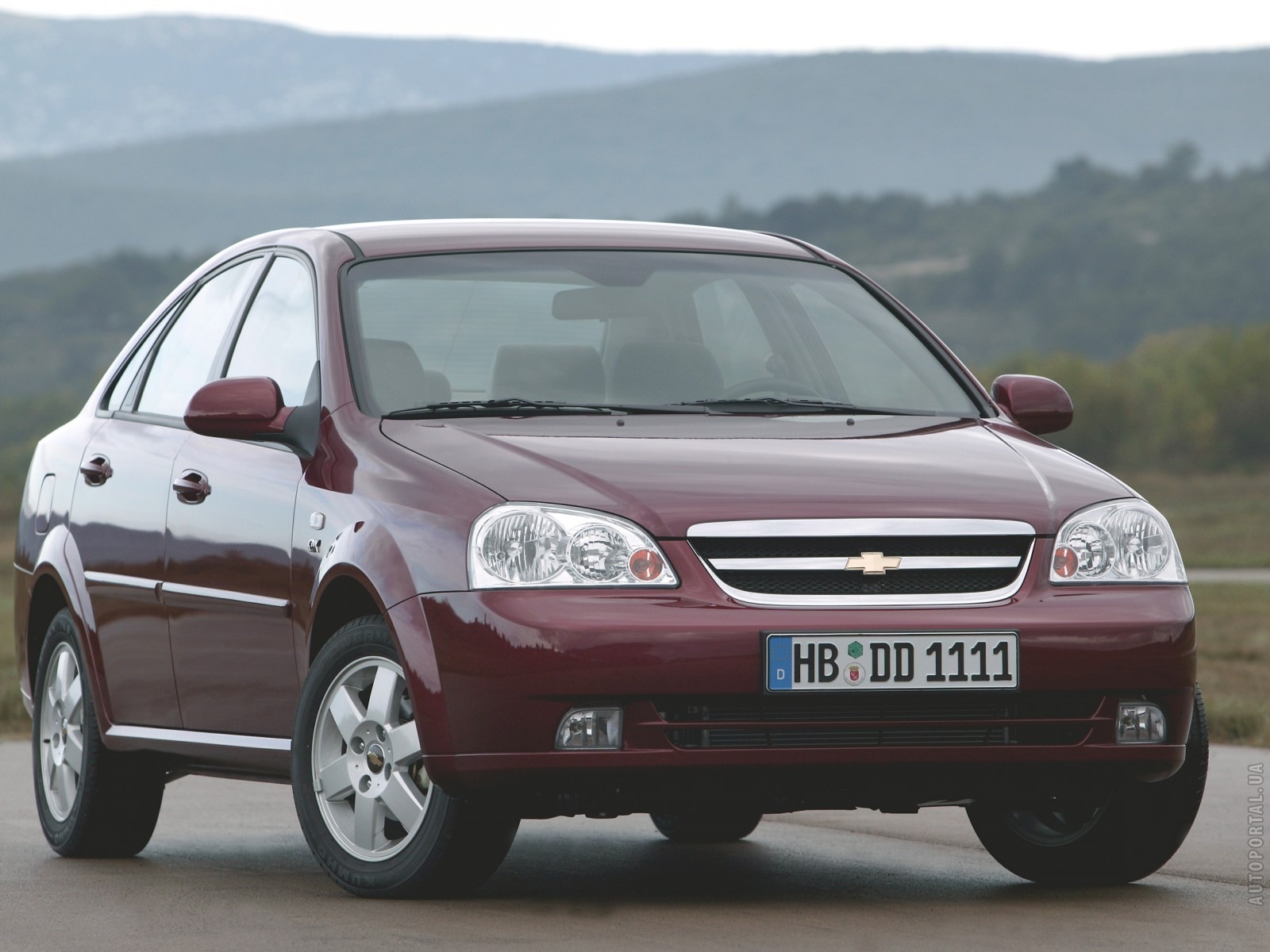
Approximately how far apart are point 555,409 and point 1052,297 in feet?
497

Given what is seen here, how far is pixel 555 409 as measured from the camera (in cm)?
605

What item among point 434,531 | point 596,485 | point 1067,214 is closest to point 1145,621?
point 596,485

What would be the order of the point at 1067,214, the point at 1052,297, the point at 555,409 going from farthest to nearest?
1. the point at 1067,214
2. the point at 1052,297
3. the point at 555,409

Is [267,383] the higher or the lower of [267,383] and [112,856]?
the higher

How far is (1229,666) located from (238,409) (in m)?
10.5

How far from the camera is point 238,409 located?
19.8 ft

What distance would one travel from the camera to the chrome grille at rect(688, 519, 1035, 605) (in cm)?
523

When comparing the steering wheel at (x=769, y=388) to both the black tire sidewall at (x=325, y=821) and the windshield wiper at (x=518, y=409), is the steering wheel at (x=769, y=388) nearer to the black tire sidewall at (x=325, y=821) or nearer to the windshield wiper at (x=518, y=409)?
the windshield wiper at (x=518, y=409)

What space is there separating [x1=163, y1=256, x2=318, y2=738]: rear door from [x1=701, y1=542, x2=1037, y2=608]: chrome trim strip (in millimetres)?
1322

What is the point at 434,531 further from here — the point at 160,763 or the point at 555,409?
the point at 160,763

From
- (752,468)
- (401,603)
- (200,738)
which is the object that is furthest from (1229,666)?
(401,603)

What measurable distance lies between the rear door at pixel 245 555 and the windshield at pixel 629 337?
254 millimetres

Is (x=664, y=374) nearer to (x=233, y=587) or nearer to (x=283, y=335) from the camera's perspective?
(x=283, y=335)

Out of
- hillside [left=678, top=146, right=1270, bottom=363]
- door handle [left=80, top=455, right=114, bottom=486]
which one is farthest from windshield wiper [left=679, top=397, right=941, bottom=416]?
hillside [left=678, top=146, right=1270, bottom=363]
